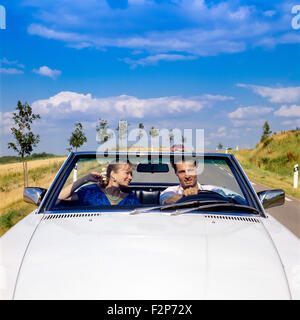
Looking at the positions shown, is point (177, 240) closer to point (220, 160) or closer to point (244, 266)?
point (244, 266)

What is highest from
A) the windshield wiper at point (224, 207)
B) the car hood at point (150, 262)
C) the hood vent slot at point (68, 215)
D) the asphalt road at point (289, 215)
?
the windshield wiper at point (224, 207)

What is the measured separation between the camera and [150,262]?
227 cm

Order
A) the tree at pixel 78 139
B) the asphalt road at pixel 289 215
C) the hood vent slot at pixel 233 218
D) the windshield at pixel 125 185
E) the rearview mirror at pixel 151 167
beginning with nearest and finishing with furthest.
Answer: the hood vent slot at pixel 233 218 → the windshield at pixel 125 185 → the rearview mirror at pixel 151 167 → the asphalt road at pixel 289 215 → the tree at pixel 78 139

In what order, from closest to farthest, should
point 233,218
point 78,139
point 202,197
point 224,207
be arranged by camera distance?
point 233,218
point 224,207
point 202,197
point 78,139

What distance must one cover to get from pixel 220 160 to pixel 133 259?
5.80 feet

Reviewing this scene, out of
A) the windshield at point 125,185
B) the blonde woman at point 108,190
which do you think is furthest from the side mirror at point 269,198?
the blonde woman at point 108,190

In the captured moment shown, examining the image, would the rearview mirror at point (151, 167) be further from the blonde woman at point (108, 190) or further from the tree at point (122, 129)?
the tree at point (122, 129)

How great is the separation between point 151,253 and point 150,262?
3.5 inches

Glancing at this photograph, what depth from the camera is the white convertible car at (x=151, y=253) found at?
2.13 m

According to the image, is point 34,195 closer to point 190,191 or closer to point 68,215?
point 68,215

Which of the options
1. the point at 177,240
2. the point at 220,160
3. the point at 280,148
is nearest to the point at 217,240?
the point at 177,240

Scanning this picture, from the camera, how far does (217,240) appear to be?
258 cm

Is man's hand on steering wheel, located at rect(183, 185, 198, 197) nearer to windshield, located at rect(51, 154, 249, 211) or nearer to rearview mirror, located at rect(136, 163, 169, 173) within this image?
windshield, located at rect(51, 154, 249, 211)

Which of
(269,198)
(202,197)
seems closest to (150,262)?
(202,197)
